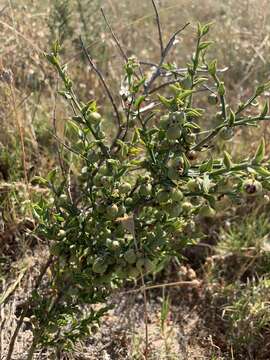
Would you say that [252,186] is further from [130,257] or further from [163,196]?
[130,257]

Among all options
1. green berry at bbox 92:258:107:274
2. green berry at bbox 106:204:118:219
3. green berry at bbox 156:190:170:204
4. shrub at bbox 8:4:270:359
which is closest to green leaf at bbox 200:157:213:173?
shrub at bbox 8:4:270:359

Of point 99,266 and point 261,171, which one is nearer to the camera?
point 261,171

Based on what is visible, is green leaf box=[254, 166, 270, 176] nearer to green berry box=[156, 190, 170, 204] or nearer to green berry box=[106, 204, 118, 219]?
green berry box=[156, 190, 170, 204]

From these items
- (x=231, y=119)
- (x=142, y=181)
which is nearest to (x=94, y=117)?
(x=142, y=181)

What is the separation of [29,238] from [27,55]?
992 mm

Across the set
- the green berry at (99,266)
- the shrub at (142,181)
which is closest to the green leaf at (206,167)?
the shrub at (142,181)

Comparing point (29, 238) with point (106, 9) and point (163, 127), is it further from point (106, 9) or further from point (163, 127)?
point (106, 9)

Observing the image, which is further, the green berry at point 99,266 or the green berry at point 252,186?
the green berry at point 99,266

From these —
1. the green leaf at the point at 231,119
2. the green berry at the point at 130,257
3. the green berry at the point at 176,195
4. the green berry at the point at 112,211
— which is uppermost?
the green leaf at the point at 231,119

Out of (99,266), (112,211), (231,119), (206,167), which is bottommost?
(99,266)

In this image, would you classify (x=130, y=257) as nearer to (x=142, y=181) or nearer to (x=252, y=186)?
(x=142, y=181)

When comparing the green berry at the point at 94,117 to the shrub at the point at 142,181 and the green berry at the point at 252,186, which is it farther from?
the green berry at the point at 252,186

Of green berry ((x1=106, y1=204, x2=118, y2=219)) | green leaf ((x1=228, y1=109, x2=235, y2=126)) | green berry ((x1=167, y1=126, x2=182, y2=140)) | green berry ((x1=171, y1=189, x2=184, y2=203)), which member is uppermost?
green leaf ((x1=228, y1=109, x2=235, y2=126))

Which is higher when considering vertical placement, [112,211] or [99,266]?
[112,211]
